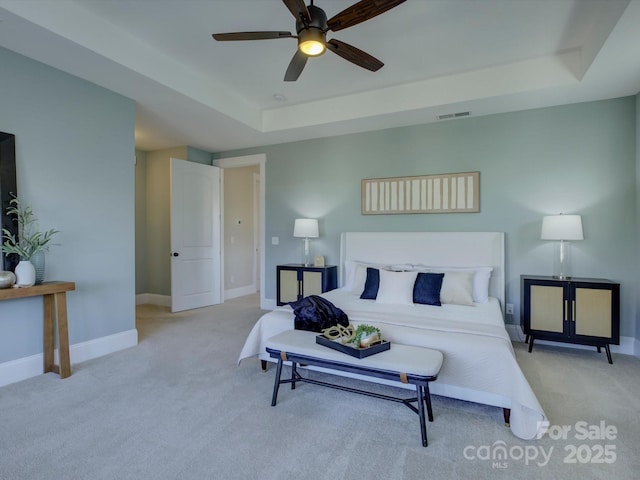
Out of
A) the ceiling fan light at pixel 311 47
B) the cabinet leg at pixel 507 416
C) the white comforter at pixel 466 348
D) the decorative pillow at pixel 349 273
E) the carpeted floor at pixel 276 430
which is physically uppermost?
the ceiling fan light at pixel 311 47

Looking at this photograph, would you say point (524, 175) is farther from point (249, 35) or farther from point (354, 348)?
point (249, 35)

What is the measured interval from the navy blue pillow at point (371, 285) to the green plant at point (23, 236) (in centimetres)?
305

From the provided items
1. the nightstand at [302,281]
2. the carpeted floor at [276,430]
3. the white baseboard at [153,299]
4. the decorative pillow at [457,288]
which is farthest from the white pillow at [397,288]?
the white baseboard at [153,299]

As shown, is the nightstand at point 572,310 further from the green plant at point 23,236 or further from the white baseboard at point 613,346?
the green plant at point 23,236

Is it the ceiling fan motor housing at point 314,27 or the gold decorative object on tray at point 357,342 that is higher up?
the ceiling fan motor housing at point 314,27

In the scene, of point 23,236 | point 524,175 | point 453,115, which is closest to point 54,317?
point 23,236

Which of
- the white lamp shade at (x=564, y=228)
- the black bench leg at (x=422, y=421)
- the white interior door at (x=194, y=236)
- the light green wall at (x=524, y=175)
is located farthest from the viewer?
the white interior door at (x=194, y=236)

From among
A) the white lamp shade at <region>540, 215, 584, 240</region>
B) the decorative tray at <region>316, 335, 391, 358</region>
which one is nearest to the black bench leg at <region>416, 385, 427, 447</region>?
the decorative tray at <region>316, 335, 391, 358</region>

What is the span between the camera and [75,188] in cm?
325

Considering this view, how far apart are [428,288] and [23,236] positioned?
3.73 m

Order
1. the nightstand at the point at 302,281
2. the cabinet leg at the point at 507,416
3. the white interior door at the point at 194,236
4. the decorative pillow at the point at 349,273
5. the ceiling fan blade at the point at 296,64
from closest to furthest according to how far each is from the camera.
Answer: the cabinet leg at the point at 507,416, the ceiling fan blade at the point at 296,64, the decorative pillow at the point at 349,273, the nightstand at the point at 302,281, the white interior door at the point at 194,236

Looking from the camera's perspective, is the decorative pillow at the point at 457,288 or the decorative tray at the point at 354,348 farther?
the decorative pillow at the point at 457,288

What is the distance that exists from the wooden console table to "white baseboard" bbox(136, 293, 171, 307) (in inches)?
110

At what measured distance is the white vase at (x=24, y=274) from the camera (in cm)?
270
